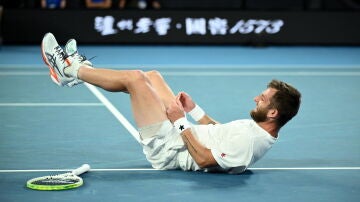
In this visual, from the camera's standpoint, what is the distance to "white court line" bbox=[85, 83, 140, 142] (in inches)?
345

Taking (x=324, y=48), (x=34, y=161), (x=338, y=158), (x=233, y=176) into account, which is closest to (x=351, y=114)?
(x=338, y=158)

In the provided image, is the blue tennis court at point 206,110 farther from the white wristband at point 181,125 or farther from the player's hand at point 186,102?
the player's hand at point 186,102

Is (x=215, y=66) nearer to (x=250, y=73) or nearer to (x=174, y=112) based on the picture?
(x=250, y=73)

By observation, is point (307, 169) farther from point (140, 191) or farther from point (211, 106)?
point (211, 106)

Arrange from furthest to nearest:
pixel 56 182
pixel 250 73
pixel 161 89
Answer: pixel 250 73, pixel 161 89, pixel 56 182

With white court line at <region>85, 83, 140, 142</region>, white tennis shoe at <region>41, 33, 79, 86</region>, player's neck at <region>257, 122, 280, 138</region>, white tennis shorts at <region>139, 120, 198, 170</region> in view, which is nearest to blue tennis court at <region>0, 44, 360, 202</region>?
white court line at <region>85, 83, 140, 142</region>

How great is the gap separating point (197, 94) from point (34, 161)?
4.61 meters

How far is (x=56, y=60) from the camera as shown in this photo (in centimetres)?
728

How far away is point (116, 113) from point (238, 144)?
365 centimetres

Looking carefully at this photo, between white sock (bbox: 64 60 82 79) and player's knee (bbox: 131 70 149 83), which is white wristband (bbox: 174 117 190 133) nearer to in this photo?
player's knee (bbox: 131 70 149 83)

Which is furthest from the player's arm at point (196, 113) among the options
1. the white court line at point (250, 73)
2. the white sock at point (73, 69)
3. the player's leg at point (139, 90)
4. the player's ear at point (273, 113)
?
the white court line at point (250, 73)

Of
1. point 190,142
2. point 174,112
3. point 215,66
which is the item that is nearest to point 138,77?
point 174,112

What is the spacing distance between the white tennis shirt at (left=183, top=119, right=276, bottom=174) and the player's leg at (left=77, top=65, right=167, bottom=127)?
373 mm

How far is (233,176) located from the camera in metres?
6.80
